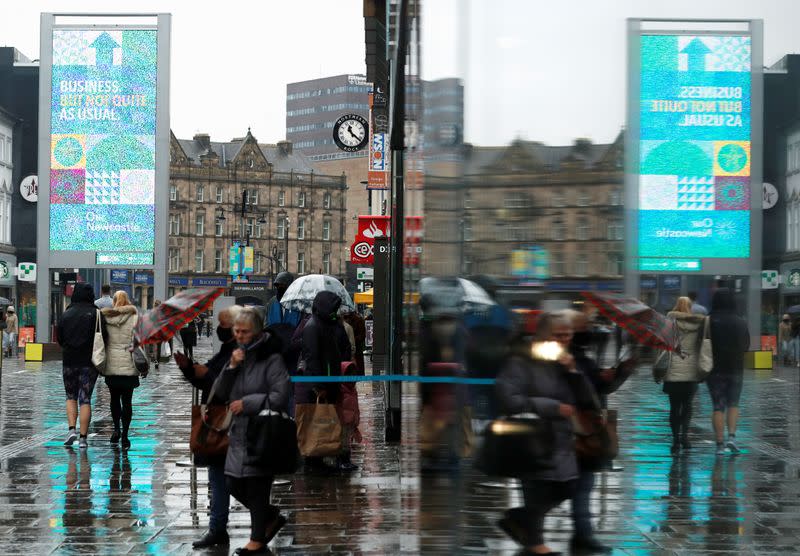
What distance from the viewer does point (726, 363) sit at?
2084mm

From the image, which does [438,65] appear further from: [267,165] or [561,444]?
[267,165]

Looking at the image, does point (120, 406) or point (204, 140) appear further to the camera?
point (204, 140)

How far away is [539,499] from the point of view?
2707 millimetres

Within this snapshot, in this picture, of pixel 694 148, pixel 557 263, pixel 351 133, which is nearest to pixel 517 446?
pixel 557 263

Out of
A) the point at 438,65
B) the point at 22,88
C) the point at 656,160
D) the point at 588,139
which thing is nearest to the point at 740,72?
the point at 656,160

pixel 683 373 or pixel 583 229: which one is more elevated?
pixel 583 229

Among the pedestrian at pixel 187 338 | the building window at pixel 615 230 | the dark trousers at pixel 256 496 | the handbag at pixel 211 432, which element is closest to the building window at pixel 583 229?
the building window at pixel 615 230

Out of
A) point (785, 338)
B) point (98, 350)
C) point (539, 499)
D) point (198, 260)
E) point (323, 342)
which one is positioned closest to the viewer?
point (785, 338)

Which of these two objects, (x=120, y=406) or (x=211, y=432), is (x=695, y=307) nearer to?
(x=211, y=432)

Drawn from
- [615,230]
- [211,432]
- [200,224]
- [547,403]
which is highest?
[200,224]

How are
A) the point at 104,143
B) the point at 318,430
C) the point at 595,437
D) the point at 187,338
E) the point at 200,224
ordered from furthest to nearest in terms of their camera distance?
the point at 200,224 → the point at 104,143 → the point at 187,338 → the point at 318,430 → the point at 595,437

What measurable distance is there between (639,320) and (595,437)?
1.29 feet

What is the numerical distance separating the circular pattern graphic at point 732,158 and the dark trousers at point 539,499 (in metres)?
0.85

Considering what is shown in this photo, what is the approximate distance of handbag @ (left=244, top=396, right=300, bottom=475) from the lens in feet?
21.3
